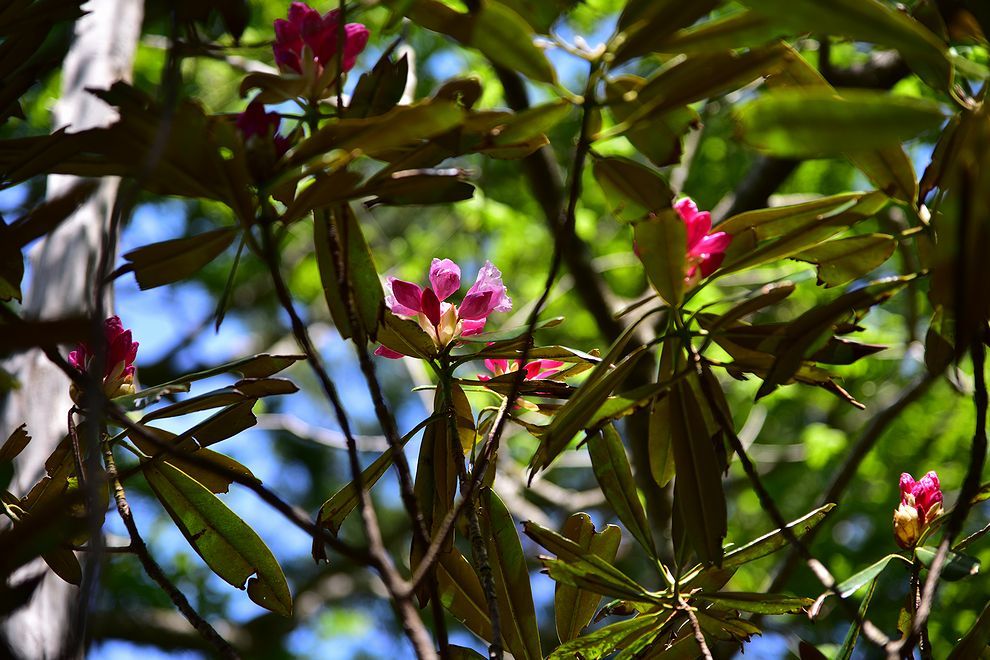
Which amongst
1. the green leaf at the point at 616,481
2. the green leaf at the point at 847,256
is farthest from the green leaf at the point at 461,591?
the green leaf at the point at 847,256

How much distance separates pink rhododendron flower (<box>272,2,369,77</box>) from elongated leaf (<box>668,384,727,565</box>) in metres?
0.39

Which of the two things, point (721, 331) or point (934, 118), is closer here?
point (934, 118)

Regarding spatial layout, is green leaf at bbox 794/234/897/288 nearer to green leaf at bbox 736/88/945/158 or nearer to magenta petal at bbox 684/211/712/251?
magenta petal at bbox 684/211/712/251

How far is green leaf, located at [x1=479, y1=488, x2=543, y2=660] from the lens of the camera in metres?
0.70

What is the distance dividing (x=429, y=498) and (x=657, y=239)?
0.29m

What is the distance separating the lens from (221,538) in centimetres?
74

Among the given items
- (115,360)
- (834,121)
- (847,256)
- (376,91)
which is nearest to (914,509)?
(847,256)

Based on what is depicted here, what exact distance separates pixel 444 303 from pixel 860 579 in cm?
41

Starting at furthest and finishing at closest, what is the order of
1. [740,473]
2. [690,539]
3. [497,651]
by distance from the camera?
[740,473] → [690,539] → [497,651]

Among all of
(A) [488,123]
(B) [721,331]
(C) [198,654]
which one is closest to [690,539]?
(B) [721,331]

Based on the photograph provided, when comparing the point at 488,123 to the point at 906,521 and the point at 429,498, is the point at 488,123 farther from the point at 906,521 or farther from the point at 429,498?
the point at 906,521

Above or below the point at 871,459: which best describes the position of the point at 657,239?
above

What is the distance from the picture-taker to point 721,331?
27.0 inches

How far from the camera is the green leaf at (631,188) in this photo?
2.07ft
